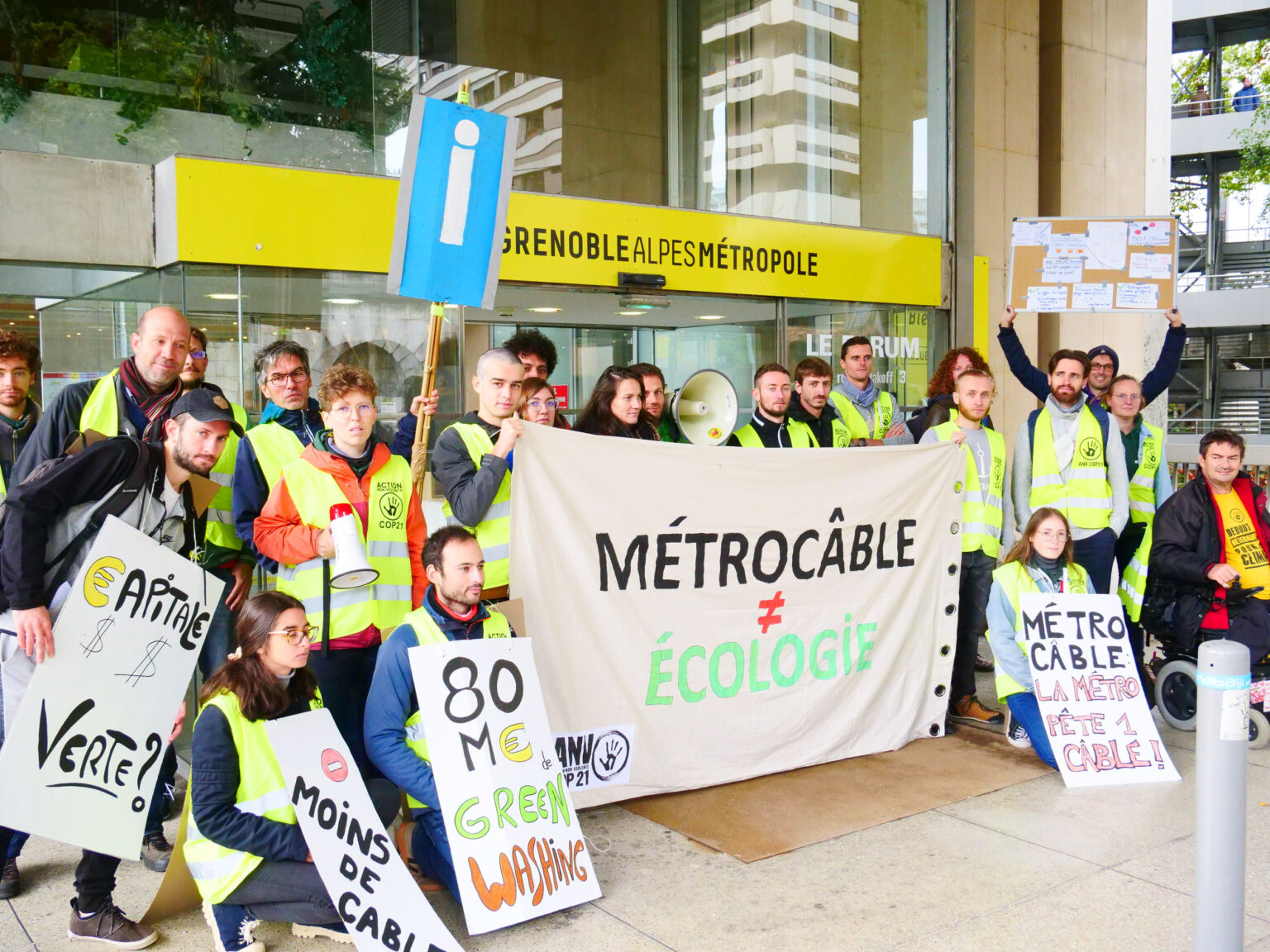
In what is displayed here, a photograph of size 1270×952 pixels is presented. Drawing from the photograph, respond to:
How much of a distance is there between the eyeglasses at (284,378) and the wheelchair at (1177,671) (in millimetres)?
4642

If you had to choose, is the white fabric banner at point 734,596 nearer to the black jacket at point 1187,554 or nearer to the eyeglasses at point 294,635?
the eyeglasses at point 294,635

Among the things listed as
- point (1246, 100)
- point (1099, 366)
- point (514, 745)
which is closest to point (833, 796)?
point (514, 745)

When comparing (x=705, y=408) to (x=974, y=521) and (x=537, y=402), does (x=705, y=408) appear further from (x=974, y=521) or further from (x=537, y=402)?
(x=974, y=521)

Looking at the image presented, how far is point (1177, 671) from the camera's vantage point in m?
6.11

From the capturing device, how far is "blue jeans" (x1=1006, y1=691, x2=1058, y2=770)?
5352mm

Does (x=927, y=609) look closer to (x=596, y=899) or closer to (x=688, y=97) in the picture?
(x=596, y=899)

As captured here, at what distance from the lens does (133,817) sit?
3648 millimetres

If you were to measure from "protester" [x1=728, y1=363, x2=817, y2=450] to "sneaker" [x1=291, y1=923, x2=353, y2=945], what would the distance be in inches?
124

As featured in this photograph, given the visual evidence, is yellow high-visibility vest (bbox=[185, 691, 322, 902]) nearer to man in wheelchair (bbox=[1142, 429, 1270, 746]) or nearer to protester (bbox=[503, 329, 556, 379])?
protester (bbox=[503, 329, 556, 379])

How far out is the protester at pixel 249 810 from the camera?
134 inches

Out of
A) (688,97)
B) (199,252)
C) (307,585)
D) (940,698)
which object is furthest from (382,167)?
(940,698)

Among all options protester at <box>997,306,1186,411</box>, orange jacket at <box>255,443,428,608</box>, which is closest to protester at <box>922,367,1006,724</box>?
protester at <box>997,306,1186,411</box>

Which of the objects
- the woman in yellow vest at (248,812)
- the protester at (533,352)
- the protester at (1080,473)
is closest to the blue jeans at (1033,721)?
the protester at (1080,473)

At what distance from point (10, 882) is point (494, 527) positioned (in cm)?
210
